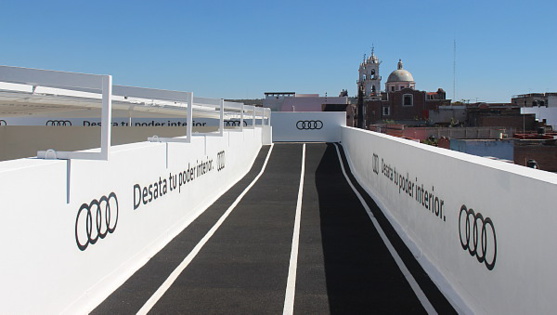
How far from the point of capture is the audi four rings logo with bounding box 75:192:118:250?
6.43 meters

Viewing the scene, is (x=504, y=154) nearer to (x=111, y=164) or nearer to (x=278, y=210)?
(x=278, y=210)

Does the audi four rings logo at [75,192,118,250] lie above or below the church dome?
below

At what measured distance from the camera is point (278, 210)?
13422 mm

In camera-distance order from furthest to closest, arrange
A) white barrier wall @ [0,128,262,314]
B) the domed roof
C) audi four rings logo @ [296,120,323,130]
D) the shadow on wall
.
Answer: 1. the domed roof
2. audi four rings logo @ [296,120,323,130]
3. the shadow on wall
4. white barrier wall @ [0,128,262,314]

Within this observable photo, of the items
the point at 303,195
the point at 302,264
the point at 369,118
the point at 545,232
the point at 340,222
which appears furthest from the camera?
the point at 369,118

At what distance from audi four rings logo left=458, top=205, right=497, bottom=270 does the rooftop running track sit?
0.81m

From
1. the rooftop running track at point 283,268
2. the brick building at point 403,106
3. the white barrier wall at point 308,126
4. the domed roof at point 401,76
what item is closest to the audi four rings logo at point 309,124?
the white barrier wall at point 308,126

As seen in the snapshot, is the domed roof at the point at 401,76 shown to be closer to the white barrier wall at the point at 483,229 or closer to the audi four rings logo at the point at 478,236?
the white barrier wall at the point at 483,229

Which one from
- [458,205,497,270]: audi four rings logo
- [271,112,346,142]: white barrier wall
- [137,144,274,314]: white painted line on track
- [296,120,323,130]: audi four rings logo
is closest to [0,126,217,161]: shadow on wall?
[137,144,274,314]: white painted line on track

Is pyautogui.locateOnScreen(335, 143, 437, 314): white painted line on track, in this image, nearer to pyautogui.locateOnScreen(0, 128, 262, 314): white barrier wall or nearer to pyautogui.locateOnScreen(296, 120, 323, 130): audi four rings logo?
pyautogui.locateOnScreen(0, 128, 262, 314): white barrier wall

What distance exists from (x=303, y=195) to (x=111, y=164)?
9.25 meters

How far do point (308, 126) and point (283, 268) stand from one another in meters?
31.1

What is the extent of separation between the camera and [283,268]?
818cm

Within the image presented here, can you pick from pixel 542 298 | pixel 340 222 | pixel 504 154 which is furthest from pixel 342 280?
pixel 504 154
